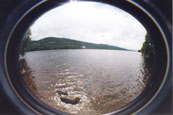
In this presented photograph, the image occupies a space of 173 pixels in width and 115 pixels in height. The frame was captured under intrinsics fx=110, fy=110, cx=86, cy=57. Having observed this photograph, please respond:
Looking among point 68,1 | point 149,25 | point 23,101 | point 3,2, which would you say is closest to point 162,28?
point 149,25

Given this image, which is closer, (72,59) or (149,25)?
(149,25)

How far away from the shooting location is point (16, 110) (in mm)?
1183

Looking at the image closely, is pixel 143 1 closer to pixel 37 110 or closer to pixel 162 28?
pixel 162 28

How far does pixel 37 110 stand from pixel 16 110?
0.24 metres

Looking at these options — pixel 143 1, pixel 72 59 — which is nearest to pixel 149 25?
pixel 143 1

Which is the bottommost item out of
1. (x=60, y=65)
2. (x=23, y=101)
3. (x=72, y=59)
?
(x=23, y=101)

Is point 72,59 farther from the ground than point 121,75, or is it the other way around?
point 72,59

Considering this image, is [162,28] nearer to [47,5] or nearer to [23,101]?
[47,5]

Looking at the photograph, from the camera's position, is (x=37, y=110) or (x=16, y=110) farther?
(x=37, y=110)

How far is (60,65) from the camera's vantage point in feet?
35.5

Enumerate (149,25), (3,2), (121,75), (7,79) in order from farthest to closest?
(121,75)
(149,25)
(7,79)
(3,2)

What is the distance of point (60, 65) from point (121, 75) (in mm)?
5793

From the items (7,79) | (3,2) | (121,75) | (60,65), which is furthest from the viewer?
(60,65)

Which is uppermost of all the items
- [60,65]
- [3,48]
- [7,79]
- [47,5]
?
[60,65]
